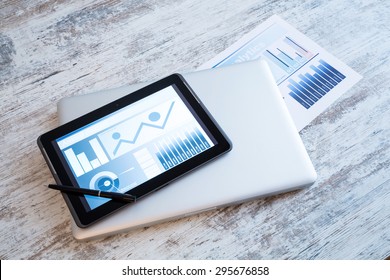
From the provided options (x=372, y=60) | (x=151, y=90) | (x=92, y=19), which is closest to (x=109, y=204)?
(x=151, y=90)

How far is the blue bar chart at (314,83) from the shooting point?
0.78 meters

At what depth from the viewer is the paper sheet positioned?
2.55ft

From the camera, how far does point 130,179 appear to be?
25.5 inches

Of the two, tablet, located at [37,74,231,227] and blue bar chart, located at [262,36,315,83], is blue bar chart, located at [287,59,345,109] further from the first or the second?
tablet, located at [37,74,231,227]

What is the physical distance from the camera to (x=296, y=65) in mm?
821

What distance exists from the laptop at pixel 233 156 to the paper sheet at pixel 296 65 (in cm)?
6

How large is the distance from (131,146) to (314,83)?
371 millimetres

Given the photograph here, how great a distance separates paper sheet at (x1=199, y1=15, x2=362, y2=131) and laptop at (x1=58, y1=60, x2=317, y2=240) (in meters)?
0.06

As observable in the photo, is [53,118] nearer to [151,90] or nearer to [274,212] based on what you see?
[151,90]

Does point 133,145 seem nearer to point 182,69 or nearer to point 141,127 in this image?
point 141,127

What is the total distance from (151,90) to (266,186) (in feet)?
0.84

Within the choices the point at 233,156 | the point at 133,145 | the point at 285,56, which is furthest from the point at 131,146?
the point at 285,56

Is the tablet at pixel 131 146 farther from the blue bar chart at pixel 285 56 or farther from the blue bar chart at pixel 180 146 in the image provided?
the blue bar chart at pixel 285 56

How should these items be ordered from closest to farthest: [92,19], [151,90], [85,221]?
[85,221] → [151,90] → [92,19]
